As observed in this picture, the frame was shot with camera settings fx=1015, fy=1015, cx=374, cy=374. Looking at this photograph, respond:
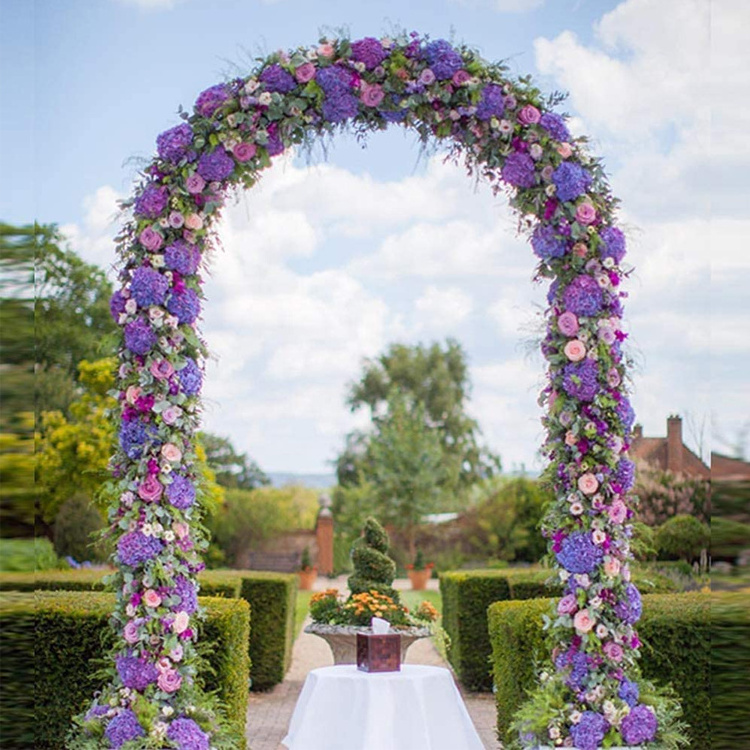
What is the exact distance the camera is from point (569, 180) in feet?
18.1

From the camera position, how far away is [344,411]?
32438 mm

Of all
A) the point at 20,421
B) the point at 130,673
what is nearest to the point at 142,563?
the point at 130,673

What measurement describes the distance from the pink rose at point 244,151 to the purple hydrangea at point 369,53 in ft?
2.46

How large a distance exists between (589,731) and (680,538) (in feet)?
24.1

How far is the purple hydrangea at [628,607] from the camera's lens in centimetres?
550

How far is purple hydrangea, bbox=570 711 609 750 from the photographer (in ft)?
17.2

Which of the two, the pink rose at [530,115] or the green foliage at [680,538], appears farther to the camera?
the green foliage at [680,538]

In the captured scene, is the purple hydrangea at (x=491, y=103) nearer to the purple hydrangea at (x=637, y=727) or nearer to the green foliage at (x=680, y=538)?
the purple hydrangea at (x=637, y=727)

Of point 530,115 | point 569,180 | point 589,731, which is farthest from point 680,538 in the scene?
point 530,115

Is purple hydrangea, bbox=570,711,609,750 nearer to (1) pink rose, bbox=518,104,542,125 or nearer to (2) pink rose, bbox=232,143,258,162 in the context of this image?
(1) pink rose, bbox=518,104,542,125

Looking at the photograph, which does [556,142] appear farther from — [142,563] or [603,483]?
[142,563]

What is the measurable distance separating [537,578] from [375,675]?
3.92m

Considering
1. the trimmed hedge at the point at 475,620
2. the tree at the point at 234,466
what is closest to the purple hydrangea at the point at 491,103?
the trimmed hedge at the point at 475,620

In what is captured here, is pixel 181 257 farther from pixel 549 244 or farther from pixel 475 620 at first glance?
pixel 475 620
